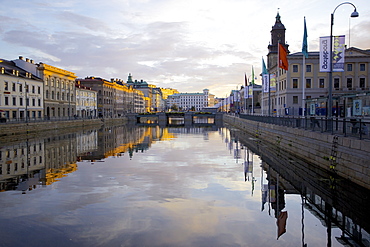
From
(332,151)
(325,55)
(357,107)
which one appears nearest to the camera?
(332,151)

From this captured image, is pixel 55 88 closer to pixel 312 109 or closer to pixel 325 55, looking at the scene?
pixel 312 109

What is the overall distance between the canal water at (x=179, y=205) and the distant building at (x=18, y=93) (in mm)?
38759

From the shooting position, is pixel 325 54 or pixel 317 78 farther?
pixel 317 78

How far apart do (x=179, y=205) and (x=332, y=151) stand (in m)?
10.7

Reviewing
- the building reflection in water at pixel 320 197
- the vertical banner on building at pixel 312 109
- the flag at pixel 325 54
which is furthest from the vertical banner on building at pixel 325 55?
the vertical banner on building at pixel 312 109

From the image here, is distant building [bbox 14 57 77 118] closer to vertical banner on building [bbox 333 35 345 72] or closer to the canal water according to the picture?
the canal water

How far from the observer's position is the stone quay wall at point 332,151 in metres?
16.6

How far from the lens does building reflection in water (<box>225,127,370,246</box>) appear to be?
12.3m

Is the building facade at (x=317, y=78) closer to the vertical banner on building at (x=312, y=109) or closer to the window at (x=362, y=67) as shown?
the window at (x=362, y=67)

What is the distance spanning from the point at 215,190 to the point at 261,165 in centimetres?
940

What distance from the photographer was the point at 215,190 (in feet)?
58.0

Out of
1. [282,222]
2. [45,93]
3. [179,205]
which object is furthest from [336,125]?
[45,93]

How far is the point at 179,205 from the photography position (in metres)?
14.8

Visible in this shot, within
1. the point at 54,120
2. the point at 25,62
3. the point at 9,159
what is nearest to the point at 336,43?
the point at 9,159
